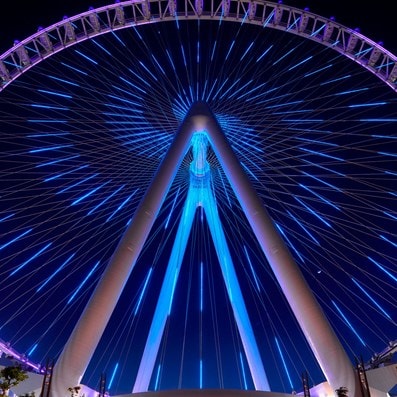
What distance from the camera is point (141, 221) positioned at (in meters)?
18.8

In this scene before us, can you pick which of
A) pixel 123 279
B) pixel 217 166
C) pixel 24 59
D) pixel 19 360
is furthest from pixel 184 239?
pixel 24 59

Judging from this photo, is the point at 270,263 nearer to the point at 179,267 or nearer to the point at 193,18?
the point at 179,267

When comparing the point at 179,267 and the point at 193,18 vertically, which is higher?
the point at 193,18

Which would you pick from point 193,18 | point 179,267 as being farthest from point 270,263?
point 193,18

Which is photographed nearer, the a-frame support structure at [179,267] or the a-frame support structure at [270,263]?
the a-frame support structure at [270,263]

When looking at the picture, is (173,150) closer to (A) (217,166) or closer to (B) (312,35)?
(A) (217,166)

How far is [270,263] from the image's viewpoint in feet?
59.0

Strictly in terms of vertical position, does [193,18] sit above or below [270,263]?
above

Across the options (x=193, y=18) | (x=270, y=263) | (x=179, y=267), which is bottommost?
(x=270, y=263)

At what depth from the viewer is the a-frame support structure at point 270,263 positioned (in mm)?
15430

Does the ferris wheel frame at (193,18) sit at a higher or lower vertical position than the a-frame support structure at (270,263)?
higher

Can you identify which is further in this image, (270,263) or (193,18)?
(193,18)

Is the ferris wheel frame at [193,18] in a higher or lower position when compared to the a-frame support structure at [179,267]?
higher

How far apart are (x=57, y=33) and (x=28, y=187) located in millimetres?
11624
